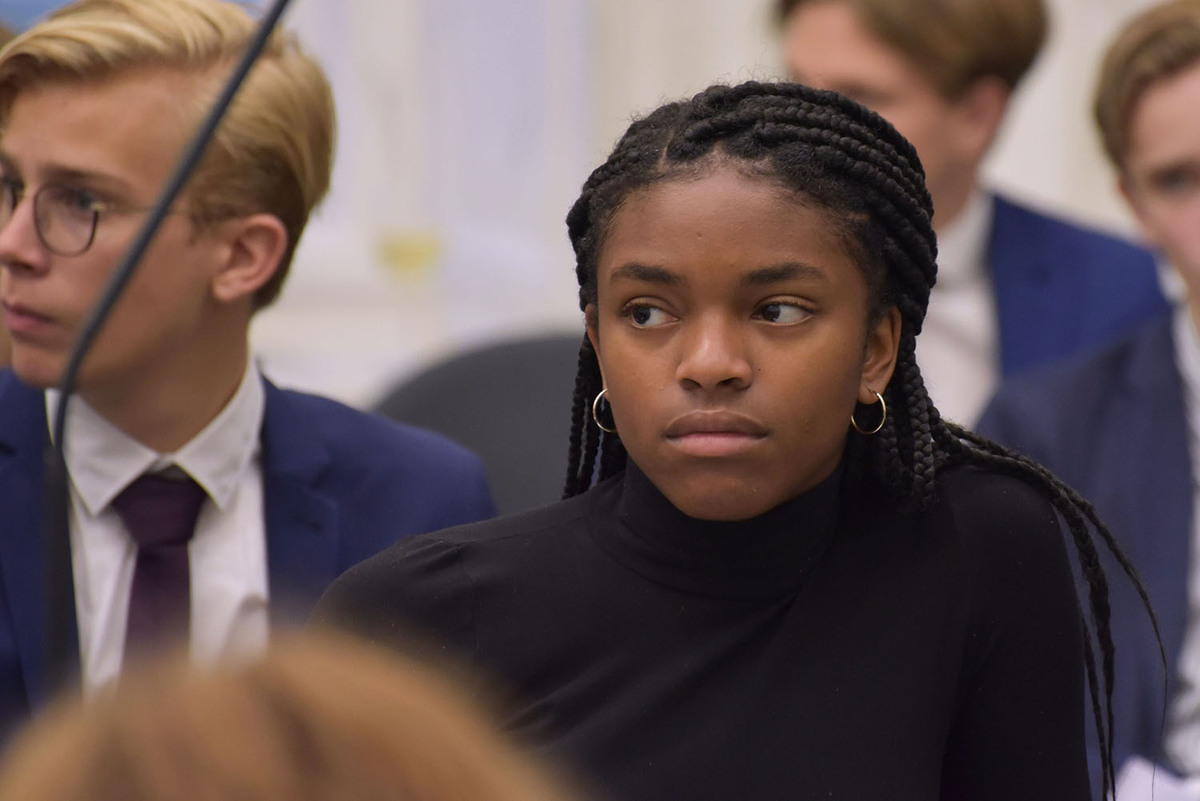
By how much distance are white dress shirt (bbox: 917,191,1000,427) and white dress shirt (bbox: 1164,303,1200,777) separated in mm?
320

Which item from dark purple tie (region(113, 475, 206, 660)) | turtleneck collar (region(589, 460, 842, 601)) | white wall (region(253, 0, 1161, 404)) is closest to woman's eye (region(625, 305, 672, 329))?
turtleneck collar (region(589, 460, 842, 601))

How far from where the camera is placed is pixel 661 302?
3.54ft

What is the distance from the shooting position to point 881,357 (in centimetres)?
114

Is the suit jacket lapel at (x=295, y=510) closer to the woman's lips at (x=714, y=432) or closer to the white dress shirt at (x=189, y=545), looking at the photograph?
the white dress shirt at (x=189, y=545)

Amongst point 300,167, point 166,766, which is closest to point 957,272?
point 300,167

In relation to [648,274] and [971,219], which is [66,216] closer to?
[648,274]

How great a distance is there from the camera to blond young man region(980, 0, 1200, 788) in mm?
1832

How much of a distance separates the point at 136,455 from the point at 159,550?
92 mm

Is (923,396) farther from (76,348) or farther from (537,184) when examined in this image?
(537,184)

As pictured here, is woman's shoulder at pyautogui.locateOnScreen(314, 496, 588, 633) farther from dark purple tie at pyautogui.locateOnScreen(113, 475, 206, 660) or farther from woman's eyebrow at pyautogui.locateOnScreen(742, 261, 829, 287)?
dark purple tie at pyautogui.locateOnScreen(113, 475, 206, 660)

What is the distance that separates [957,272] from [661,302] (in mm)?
1450

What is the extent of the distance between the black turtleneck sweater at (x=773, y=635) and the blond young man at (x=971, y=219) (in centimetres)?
118

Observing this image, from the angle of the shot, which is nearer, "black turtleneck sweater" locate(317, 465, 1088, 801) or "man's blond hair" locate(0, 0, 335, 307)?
"black turtleneck sweater" locate(317, 465, 1088, 801)

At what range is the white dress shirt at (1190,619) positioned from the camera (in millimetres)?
1815
